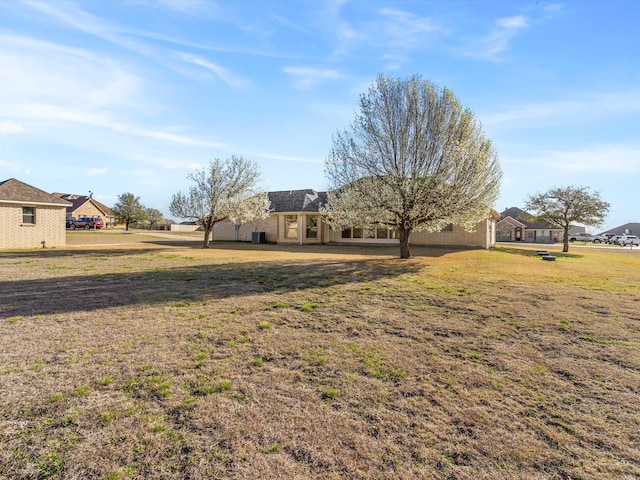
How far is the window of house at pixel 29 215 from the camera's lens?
20.6 meters

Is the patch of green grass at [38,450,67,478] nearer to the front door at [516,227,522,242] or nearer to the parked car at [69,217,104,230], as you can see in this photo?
the parked car at [69,217,104,230]

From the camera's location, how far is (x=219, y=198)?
23.1m

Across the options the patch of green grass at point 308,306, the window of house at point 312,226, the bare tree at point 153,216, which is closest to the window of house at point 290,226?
the window of house at point 312,226

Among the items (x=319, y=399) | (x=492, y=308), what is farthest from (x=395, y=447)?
(x=492, y=308)

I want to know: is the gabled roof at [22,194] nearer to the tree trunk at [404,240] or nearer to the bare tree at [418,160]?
the bare tree at [418,160]

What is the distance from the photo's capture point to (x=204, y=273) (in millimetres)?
12062

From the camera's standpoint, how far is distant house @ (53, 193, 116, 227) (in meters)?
55.2

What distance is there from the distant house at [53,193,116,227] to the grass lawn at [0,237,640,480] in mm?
57541

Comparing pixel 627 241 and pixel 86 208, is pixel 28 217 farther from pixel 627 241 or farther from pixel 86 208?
pixel 627 241

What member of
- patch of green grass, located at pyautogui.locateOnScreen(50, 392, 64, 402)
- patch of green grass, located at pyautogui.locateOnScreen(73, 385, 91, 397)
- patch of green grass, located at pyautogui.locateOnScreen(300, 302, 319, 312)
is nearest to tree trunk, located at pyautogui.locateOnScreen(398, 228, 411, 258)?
patch of green grass, located at pyautogui.locateOnScreen(300, 302, 319, 312)

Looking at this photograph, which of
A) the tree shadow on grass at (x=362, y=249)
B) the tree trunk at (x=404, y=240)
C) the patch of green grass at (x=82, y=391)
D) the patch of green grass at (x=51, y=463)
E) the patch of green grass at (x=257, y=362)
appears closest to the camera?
the patch of green grass at (x=51, y=463)

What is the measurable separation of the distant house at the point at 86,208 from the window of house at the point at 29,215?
130ft

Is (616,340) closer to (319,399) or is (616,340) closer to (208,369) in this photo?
(319,399)

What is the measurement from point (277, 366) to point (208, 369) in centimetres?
93
